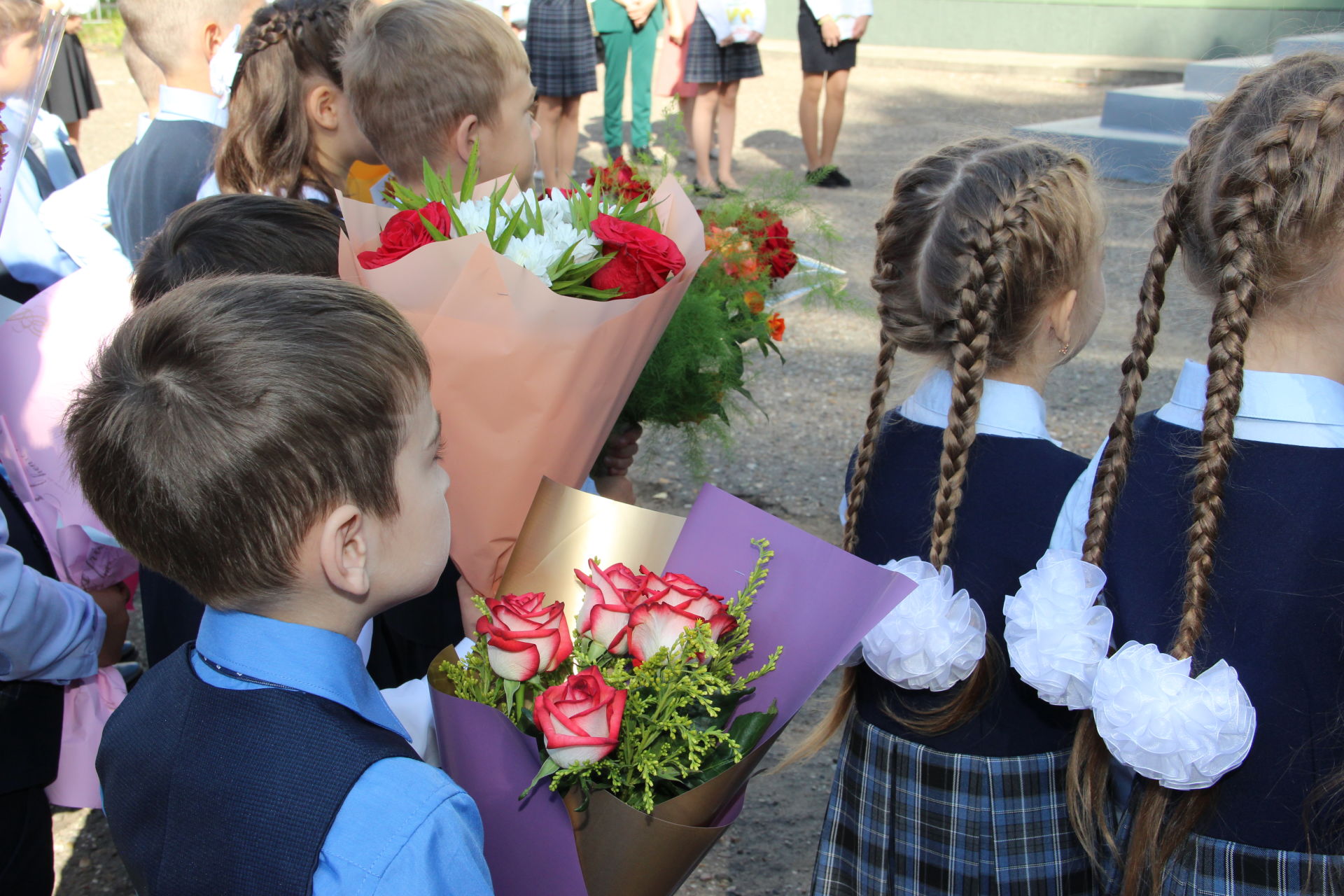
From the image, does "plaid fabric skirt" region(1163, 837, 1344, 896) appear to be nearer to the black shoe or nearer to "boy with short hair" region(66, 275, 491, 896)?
"boy with short hair" region(66, 275, 491, 896)

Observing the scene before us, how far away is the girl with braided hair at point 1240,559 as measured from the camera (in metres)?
1.30

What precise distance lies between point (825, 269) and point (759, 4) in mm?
5825

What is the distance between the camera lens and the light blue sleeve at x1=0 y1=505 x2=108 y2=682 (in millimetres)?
1690

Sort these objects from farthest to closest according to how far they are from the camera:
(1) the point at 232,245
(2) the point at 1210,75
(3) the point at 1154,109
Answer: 1. (2) the point at 1210,75
2. (3) the point at 1154,109
3. (1) the point at 232,245

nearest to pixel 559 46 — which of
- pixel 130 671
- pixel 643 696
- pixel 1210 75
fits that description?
pixel 130 671

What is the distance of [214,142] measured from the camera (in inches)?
116

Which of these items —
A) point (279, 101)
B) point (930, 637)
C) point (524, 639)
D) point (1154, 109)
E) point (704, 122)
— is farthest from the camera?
point (1154, 109)

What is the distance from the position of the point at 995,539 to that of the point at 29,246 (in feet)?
9.73

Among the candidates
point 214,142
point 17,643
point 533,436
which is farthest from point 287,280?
point 214,142

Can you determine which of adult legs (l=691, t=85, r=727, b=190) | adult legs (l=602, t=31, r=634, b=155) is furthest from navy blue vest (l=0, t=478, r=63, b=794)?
adult legs (l=602, t=31, r=634, b=155)

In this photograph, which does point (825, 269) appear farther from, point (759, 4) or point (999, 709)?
point (759, 4)

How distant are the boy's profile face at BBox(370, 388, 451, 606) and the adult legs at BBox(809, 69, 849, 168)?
7292mm

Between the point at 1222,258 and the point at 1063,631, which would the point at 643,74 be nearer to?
the point at 1222,258

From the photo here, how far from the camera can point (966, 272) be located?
5.39 feet
